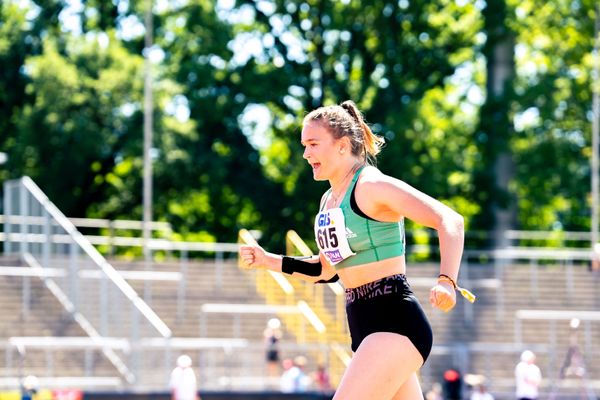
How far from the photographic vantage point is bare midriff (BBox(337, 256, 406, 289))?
699 centimetres

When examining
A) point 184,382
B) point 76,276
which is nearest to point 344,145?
point 184,382

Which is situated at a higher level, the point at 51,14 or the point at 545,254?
the point at 51,14

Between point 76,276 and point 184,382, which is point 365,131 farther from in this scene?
point 76,276

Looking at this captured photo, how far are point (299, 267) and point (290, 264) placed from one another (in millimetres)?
55

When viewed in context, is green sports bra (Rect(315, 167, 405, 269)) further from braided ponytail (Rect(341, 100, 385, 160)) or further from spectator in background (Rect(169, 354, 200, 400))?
spectator in background (Rect(169, 354, 200, 400))

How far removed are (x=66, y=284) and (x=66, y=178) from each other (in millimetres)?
14032

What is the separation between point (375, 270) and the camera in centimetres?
699

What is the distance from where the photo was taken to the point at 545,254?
3456cm

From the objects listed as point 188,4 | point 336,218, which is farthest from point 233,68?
point 336,218

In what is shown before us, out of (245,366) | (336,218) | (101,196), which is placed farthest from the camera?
(101,196)

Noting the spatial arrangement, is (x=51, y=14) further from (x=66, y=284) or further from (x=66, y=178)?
(x=66, y=284)

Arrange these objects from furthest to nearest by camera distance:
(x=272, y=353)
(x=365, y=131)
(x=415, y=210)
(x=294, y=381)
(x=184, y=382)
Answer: (x=272, y=353), (x=294, y=381), (x=184, y=382), (x=365, y=131), (x=415, y=210)

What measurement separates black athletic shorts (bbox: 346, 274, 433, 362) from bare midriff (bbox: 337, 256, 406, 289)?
0.8 inches

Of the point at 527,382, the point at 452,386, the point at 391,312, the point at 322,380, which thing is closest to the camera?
the point at 391,312
